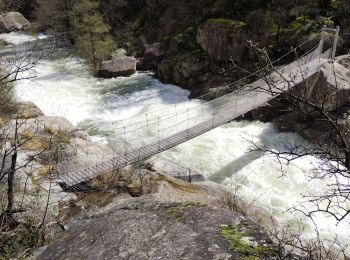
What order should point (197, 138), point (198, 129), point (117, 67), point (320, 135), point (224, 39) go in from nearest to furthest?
point (320, 135) → point (198, 129) → point (197, 138) → point (224, 39) → point (117, 67)

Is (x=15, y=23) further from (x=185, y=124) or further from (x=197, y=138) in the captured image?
(x=197, y=138)

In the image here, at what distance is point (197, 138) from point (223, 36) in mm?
5229

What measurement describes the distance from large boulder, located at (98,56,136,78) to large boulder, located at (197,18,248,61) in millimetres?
3278

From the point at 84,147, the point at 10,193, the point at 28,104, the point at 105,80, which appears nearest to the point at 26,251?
the point at 10,193

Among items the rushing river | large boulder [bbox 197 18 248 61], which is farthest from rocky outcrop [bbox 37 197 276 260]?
large boulder [bbox 197 18 248 61]

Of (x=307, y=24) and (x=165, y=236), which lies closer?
→ (x=165, y=236)

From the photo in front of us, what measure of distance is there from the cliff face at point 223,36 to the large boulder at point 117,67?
0.83m

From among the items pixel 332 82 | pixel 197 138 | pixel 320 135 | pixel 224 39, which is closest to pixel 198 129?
pixel 197 138

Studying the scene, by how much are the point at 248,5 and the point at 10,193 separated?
14189 mm

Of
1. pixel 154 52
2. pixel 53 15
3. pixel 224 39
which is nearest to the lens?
pixel 224 39

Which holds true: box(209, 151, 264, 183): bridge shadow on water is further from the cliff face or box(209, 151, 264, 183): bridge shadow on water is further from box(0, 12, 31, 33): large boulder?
box(0, 12, 31, 33): large boulder

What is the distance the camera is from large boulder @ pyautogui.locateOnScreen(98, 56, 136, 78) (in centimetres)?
1534

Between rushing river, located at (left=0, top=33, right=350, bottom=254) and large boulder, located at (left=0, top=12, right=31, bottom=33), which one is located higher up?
large boulder, located at (left=0, top=12, right=31, bottom=33)

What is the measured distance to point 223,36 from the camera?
44.6ft
